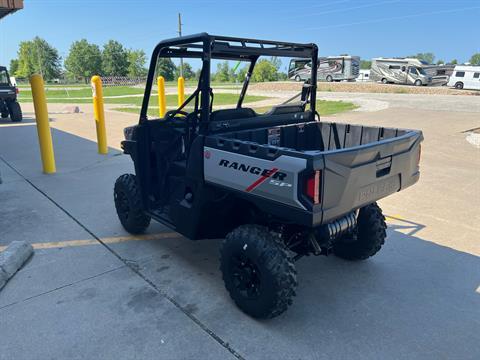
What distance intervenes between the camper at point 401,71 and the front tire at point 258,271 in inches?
1462

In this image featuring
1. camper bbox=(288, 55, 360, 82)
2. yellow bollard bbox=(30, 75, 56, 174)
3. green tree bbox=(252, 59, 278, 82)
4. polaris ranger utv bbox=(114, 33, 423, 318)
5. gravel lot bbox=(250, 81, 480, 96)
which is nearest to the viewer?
polaris ranger utv bbox=(114, 33, 423, 318)

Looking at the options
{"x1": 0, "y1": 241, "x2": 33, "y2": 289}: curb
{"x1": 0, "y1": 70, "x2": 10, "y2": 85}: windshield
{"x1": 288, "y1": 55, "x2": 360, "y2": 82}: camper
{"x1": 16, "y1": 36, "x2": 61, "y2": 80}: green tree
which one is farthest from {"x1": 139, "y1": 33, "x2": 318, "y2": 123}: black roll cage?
{"x1": 16, "y1": 36, "x2": 61, "y2": 80}: green tree

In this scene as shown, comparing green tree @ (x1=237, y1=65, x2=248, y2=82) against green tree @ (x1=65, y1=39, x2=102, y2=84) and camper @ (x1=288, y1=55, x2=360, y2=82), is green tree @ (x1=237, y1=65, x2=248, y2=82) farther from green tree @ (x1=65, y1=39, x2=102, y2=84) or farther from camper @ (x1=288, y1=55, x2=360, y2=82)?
green tree @ (x1=65, y1=39, x2=102, y2=84)

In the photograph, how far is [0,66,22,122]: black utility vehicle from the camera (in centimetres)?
1418

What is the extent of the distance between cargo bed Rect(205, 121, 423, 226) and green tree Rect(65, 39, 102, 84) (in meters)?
88.9

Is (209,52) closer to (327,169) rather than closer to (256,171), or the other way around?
(256,171)

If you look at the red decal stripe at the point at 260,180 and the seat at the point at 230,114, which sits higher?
Result: the seat at the point at 230,114

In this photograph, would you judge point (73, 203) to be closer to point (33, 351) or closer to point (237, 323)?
point (33, 351)

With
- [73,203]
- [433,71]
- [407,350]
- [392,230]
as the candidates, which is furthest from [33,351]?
[433,71]

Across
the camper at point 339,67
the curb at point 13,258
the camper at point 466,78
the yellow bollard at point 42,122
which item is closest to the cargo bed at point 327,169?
the curb at point 13,258

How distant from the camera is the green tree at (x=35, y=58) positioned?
83375 millimetres

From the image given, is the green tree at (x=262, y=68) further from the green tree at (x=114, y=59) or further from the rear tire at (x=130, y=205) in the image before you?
the green tree at (x=114, y=59)

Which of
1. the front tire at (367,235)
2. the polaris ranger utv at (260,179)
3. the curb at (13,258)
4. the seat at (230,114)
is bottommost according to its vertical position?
the curb at (13,258)

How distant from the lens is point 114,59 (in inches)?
3337
